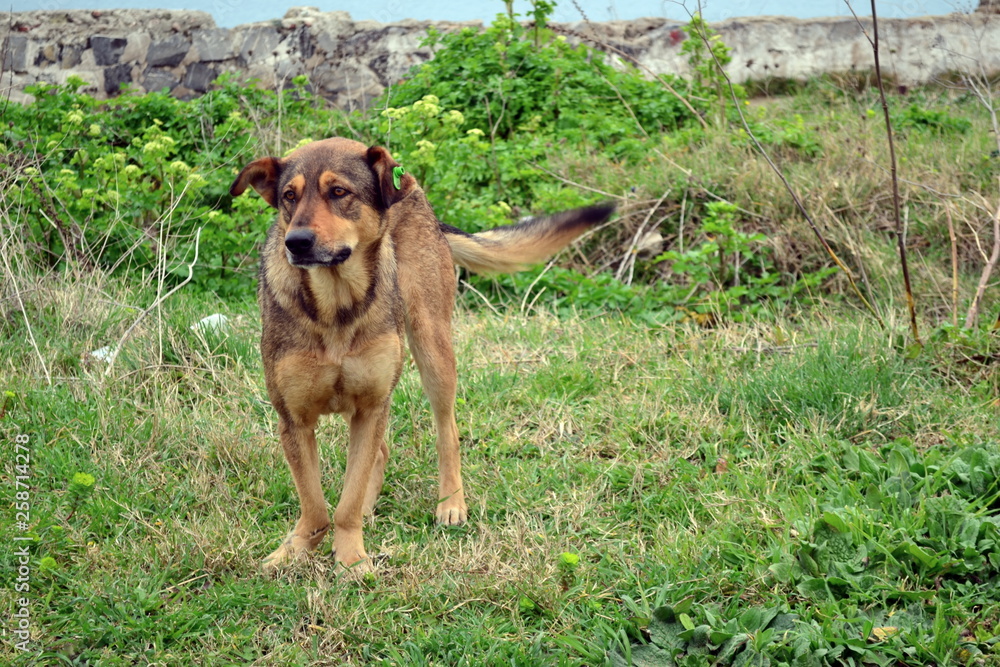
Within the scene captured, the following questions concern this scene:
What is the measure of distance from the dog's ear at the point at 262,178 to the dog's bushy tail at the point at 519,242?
3.81 feet

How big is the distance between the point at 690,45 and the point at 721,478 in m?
5.14

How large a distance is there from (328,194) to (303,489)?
Result: 1.19 meters

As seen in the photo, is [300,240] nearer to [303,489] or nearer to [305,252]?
[305,252]

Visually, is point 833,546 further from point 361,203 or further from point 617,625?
point 361,203

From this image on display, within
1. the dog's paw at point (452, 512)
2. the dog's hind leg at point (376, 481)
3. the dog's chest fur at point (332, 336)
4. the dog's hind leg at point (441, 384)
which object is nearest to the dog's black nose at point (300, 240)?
the dog's chest fur at point (332, 336)

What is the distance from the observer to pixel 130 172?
18.6 feet

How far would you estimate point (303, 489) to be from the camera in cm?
350

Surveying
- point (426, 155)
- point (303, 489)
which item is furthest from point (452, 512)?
→ point (426, 155)

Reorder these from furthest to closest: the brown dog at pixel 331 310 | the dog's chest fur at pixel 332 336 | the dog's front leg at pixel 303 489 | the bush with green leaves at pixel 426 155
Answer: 1. the bush with green leaves at pixel 426 155
2. the dog's front leg at pixel 303 489
3. the dog's chest fur at pixel 332 336
4. the brown dog at pixel 331 310

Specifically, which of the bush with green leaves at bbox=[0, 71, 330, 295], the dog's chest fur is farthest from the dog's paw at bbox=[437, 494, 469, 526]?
the bush with green leaves at bbox=[0, 71, 330, 295]

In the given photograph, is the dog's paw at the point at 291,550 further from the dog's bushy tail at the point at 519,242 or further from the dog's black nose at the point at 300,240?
the dog's bushy tail at the point at 519,242

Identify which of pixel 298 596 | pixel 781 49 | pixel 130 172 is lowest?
pixel 298 596

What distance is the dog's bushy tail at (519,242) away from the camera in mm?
4418

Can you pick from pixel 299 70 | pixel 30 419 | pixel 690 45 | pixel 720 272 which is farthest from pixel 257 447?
pixel 299 70
